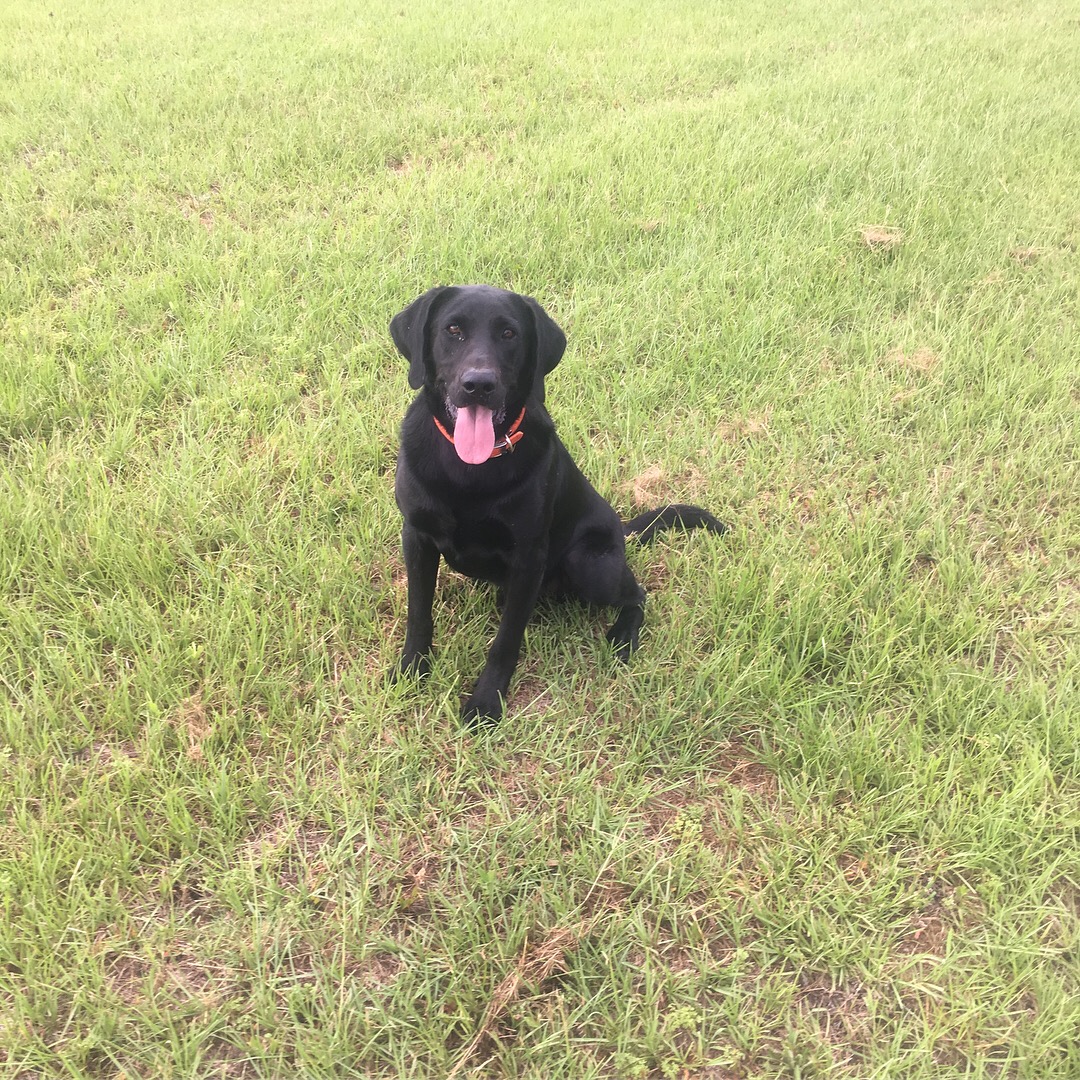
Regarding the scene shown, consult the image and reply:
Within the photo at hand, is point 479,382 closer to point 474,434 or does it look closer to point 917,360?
point 474,434

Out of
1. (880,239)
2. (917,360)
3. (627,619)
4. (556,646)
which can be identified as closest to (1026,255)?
(880,239)

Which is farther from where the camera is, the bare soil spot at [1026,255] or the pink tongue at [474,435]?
the bare soil spot at [1026,255]

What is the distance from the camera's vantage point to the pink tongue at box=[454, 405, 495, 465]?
2104 millimetres

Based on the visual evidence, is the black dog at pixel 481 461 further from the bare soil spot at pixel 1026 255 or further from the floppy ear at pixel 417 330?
the bare soil spot at pixel 1026 255

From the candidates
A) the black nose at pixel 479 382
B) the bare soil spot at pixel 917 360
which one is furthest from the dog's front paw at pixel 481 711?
the bare soil spot at pixel 917 360

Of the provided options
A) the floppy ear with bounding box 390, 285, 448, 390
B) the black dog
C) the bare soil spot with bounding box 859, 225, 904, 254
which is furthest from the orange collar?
the bare soil spot with bounding box 859, 225, 904, 254

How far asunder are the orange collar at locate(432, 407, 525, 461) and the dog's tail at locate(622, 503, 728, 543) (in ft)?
2.84

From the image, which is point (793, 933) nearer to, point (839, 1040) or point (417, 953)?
point (839, 1040)

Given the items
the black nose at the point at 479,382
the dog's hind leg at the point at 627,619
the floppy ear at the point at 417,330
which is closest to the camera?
the black nose at the point at 479,382

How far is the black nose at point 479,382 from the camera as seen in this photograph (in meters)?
2.04

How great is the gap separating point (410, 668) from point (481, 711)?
268 mm

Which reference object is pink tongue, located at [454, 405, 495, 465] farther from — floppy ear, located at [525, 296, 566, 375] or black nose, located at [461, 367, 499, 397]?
floppy ear, located at [525, 296, 566, 375]

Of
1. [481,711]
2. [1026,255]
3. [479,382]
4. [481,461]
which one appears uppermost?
[479,382]

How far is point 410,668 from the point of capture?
2438mm
